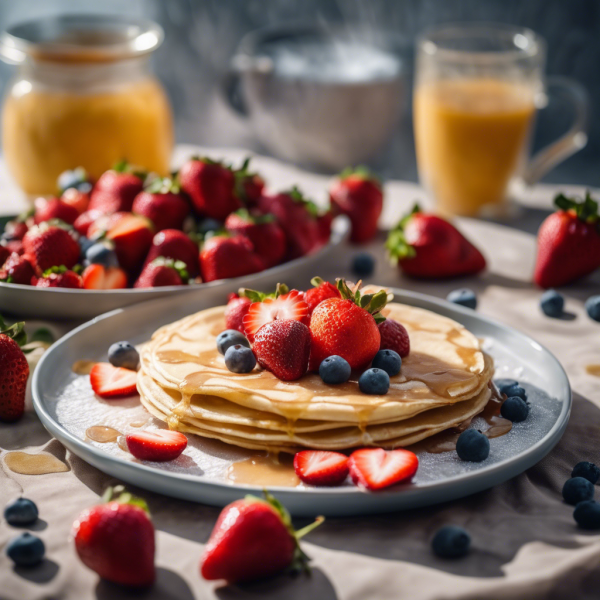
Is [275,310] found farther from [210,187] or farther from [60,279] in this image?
[210,187]

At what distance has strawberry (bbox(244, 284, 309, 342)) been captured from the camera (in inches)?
60.9

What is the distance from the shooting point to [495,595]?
3.63 ft

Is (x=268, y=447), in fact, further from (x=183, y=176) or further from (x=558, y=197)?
(x=558, y=197)

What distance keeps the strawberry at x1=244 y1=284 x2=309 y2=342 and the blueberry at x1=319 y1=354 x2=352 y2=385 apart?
0.13m

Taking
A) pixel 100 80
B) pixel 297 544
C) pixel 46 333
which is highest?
pixel 100 80

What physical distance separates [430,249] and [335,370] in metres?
1.02

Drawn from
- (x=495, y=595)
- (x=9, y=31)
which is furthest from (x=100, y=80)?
(x=495, y=595)

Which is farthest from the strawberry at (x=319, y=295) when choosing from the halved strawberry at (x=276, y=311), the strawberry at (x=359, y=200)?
the strawberry at (x=359, y=200)

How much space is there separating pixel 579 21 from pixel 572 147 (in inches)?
63.0

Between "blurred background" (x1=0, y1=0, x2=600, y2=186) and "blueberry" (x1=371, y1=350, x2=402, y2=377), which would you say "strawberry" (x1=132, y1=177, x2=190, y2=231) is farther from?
"blurred background" (x1=0, y1=0, x2=600, y2=186)

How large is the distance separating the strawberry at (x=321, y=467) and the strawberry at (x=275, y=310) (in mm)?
329

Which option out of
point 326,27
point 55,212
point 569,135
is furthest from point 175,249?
point 326,27

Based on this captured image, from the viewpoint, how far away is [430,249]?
2354 mm

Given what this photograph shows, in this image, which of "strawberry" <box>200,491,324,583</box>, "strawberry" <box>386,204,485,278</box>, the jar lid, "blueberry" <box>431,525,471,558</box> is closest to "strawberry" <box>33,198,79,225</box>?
the jar lid
